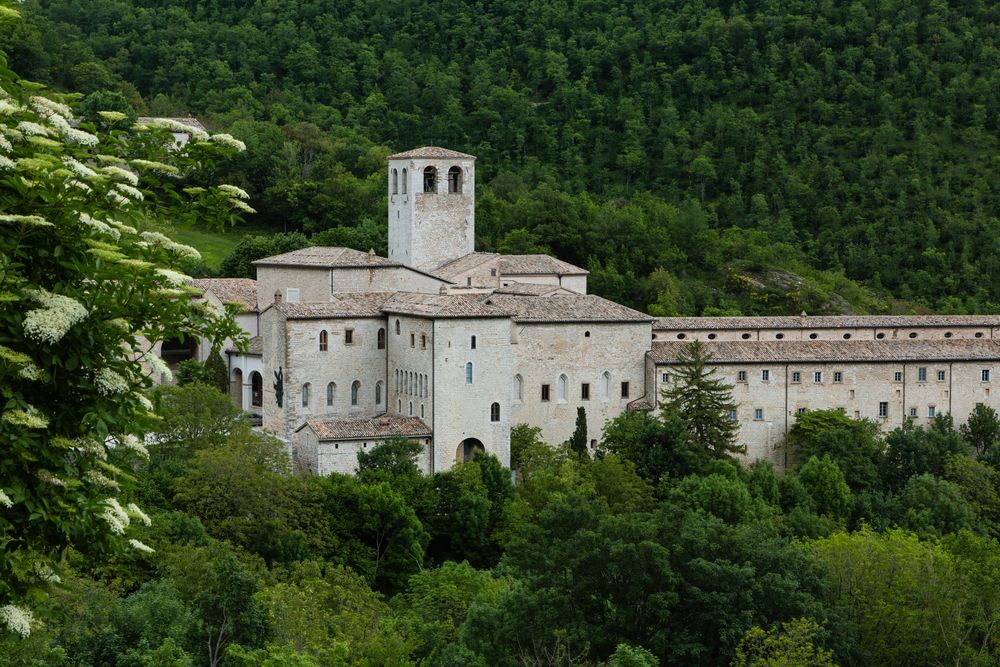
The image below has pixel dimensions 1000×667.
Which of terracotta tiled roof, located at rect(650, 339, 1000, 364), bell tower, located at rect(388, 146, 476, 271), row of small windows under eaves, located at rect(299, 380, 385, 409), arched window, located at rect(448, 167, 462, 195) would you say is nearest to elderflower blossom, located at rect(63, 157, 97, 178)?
row of small windows under eaves, located at rect(299, 380, 385, 409)

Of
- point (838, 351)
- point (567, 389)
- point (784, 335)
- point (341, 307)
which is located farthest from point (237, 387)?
point (838, 351)

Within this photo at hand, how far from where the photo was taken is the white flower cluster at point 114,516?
10938 millimetres

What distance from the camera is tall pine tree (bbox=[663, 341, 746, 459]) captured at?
4709 centimetres

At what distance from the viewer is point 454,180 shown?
56.8 metres

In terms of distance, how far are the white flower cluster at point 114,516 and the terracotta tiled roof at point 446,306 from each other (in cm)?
3250

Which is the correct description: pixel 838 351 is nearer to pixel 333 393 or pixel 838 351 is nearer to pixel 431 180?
pixel 431 180

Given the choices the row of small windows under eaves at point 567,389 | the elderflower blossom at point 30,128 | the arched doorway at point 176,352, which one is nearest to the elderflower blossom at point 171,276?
the elderflower blossom at point 30,128

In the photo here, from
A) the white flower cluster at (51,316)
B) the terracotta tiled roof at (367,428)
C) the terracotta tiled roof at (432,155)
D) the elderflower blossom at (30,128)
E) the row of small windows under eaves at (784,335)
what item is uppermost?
the terracotta tiled roof at (432,155)

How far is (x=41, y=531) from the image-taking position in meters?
10.8

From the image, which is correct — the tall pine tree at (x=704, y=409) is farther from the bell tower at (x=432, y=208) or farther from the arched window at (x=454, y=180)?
the arched window at (x=454, y=180)

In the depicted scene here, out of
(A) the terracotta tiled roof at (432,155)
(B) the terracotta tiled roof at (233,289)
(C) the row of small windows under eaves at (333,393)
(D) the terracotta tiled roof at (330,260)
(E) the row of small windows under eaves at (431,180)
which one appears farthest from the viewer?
(E) the row of small windows under eaves at (431,180)

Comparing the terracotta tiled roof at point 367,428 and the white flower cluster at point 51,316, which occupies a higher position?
the white flower cluster at point 51,316

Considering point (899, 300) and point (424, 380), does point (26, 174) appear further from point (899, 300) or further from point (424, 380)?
point (899, 300)

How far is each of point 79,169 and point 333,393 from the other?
114ft
